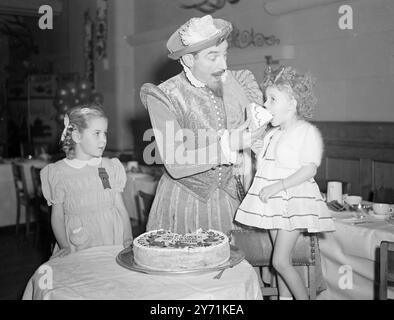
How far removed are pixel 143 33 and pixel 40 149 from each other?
2.09 metres

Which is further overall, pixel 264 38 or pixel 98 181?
pixel 264 38

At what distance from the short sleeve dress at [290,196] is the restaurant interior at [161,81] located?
172 mm

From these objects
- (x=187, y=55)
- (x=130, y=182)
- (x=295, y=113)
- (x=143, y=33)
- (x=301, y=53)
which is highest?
(x=143, y=33)

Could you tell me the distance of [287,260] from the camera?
1938mm

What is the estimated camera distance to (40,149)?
273 inches

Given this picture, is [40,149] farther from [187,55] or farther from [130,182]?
[187,55]

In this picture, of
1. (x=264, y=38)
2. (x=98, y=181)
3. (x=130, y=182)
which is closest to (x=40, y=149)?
(x=130, y=182)

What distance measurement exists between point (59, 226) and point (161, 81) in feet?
3.13

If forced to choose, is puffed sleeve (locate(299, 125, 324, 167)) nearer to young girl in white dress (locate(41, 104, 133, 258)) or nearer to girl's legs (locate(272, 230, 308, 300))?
girl's legs (locate(272, 230, 308, 300))

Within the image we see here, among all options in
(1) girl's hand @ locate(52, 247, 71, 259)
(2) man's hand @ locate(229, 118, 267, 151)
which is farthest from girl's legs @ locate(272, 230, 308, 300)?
(1) girl's hand @ locate(52, 247, 71, 259)

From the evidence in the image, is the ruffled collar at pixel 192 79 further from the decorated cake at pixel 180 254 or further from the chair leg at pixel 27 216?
the chair leg at pixel 27 216

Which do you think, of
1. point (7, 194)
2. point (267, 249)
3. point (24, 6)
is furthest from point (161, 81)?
point (24, 6)

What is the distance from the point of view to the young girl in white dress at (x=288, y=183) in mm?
1901

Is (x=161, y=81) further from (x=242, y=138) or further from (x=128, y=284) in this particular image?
(x=128, y=284)
